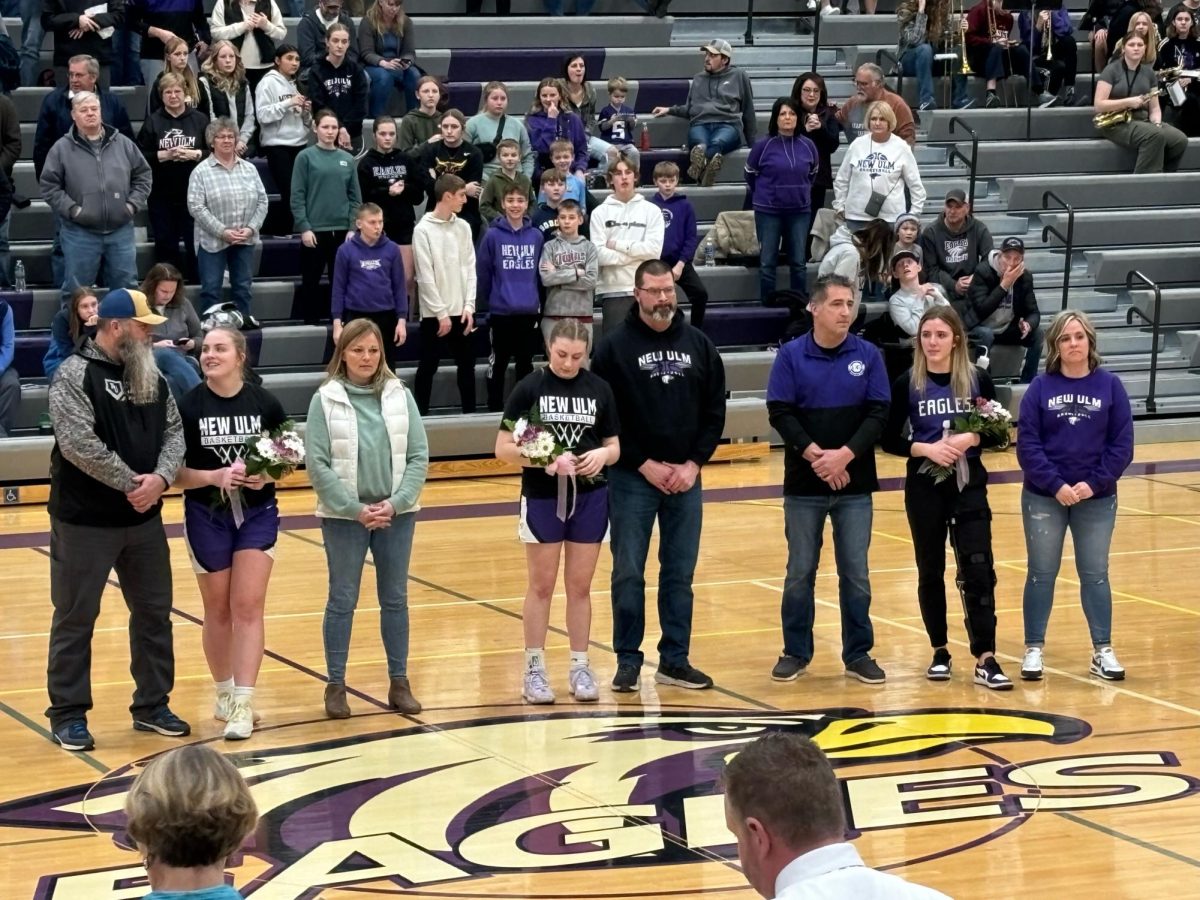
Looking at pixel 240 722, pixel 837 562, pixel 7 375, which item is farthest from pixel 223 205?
pixel 240 722

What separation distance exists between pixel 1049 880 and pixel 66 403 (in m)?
4.31

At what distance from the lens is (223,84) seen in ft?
53.8

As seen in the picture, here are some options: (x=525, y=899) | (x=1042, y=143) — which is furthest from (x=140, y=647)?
(x=1042, y=143)

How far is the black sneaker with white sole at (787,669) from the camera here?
9219 millimetres

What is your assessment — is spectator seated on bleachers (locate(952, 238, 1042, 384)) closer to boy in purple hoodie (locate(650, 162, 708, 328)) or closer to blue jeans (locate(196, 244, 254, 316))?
boy in purple hoodie (locate(650, 162, 708, 328))

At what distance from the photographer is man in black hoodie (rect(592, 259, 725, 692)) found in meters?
8.97

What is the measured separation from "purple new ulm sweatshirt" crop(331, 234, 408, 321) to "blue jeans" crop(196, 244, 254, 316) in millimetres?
1166

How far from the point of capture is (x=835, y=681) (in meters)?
9.26

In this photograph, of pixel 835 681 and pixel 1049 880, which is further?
pixel 835 681

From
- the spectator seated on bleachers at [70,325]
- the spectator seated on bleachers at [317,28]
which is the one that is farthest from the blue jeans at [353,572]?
the spectator seated on bleachers at [317,28]

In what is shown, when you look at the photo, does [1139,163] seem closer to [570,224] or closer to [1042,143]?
[1042,143]

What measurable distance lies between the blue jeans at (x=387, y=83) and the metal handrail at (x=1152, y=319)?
711 centimetres

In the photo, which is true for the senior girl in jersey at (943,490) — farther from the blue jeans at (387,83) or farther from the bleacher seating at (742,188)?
the blue jeans at (387,83)

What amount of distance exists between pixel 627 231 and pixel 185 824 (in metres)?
12.7
